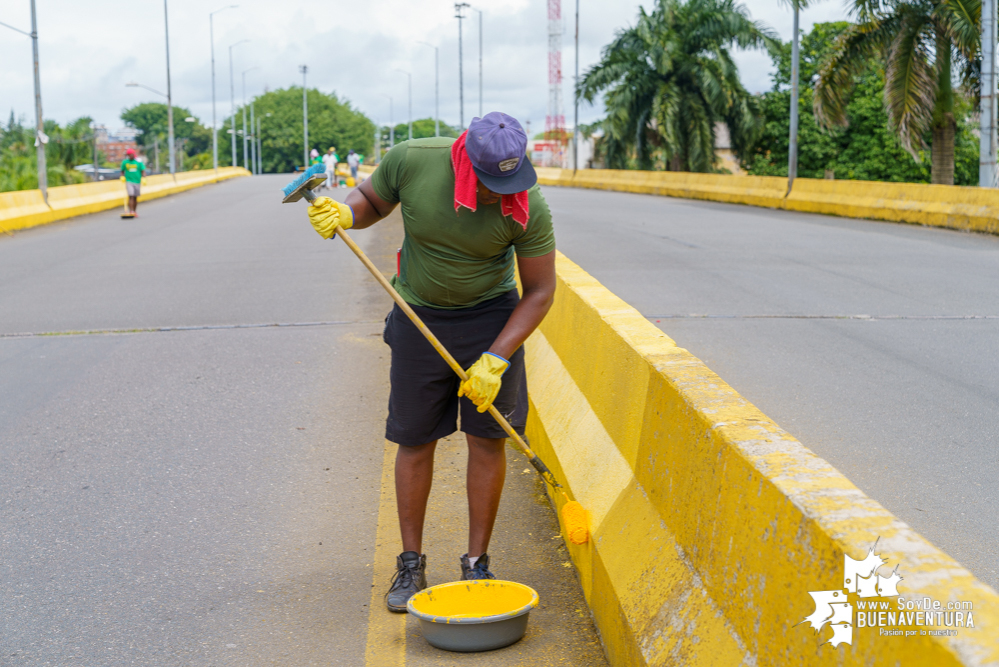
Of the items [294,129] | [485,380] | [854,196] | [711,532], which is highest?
[294,129]

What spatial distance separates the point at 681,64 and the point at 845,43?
1311 centimetres

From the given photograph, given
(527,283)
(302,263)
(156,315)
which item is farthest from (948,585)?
(302,263)

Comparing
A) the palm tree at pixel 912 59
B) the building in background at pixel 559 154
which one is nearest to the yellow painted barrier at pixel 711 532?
the palm tree at pixel 912 59

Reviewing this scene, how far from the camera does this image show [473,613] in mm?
3418

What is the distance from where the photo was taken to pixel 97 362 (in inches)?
293

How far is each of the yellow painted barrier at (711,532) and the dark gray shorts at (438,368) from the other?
0.44 meters

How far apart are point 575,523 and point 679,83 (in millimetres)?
34488

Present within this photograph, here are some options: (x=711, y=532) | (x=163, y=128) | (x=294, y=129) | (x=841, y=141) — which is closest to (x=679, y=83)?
(x=841, y=141)

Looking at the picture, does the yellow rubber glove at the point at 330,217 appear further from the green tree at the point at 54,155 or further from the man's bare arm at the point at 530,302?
the green tree at the point at 54,155

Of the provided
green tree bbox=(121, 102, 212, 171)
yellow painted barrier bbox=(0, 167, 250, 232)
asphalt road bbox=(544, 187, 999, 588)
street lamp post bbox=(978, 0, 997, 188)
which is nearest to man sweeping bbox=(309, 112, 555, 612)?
asphalt road bbox=(544, 187, 999, 588)

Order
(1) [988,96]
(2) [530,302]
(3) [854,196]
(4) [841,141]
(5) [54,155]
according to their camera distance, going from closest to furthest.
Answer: (2) [530,302], (1) [988,96], (3) [854,196], (4) [841,141], (5) [54,155]

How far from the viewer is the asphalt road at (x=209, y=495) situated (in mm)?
3416

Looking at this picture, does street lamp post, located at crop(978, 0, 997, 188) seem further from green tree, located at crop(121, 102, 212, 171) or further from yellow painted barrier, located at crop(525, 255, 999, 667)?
green tree, located at crop(121, 102, 212, 171)

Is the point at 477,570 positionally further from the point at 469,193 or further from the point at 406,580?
the point at 469,193
